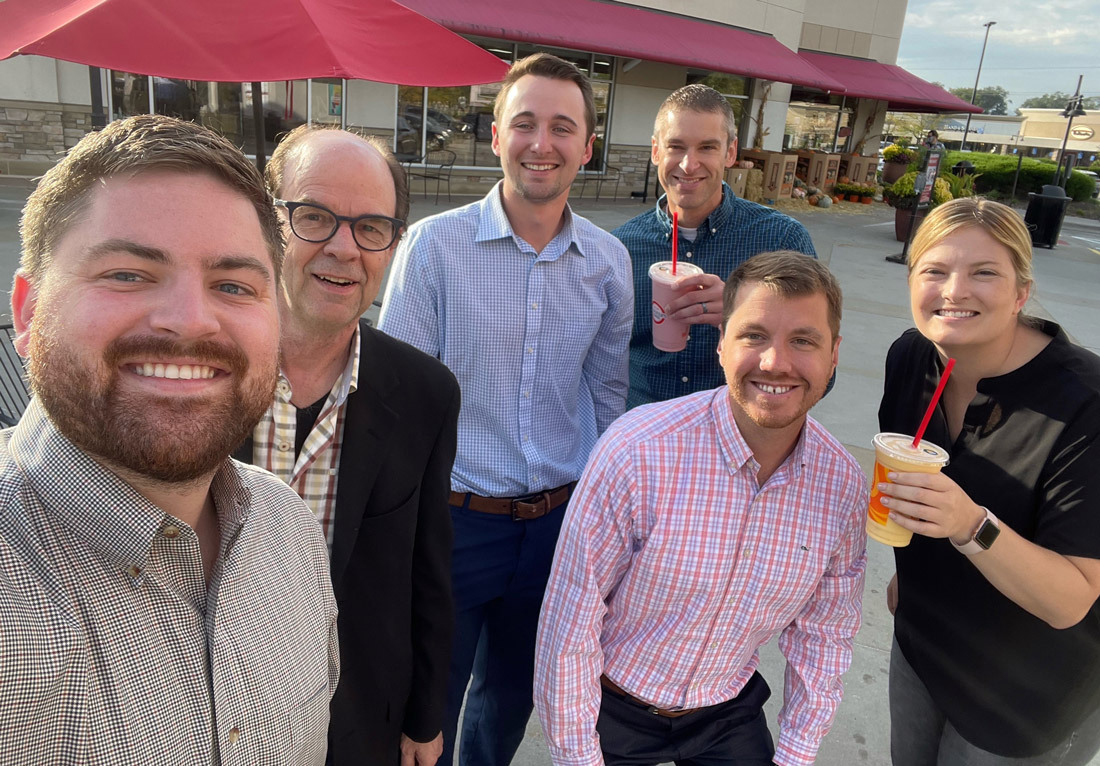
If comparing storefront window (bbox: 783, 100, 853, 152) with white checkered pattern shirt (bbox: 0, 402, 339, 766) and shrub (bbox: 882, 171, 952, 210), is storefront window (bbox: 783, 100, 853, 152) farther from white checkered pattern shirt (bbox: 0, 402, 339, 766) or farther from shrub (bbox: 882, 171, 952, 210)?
white checkered pattern shirt (bbox: 0, 402, 339, 766)

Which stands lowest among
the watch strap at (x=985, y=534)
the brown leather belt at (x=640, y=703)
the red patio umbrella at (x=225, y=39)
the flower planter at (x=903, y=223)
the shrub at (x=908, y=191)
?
the brown leather belt at (x=640, y=703)

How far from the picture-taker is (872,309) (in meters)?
9.23

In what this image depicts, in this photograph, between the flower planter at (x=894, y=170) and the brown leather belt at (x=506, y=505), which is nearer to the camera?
the brown leather belt at (x=506, y=505)

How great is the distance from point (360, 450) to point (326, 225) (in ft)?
1.81

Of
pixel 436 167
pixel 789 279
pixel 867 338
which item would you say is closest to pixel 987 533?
pixel 789 279

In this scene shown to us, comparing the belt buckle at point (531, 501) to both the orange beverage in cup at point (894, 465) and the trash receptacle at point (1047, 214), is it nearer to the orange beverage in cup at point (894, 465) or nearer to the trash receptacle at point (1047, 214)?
the orange beverage in cup at point (894, 465)

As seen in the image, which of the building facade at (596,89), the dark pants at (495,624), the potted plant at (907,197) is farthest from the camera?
the potted plant at (907,197)

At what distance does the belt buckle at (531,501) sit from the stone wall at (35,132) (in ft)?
38.3

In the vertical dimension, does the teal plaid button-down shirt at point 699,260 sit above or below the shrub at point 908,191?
below

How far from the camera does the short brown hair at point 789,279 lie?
6.45 feet

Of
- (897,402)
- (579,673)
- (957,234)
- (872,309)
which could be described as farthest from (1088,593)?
(872,309)

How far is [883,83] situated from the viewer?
21.0 meters

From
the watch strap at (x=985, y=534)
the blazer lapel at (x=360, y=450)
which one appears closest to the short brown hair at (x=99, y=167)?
the blazer lapel at (x=360, y=450)

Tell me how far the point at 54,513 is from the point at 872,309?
9648mm
